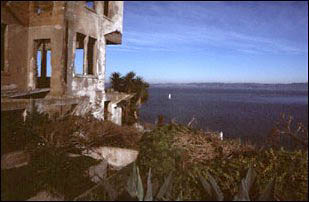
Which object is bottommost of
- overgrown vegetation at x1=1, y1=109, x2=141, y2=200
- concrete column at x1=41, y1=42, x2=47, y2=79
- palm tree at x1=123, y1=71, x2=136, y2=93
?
overgrown vegetation at x1=1, y1=109, x2=141, y2=200

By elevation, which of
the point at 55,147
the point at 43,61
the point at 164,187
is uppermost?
the point at 43,61

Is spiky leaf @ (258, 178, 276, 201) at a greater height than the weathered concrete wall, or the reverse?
the weathered concrete wall

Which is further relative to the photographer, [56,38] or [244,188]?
[56,38]

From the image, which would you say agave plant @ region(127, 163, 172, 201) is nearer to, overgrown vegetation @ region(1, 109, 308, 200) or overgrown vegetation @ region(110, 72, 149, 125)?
overgrown vegetation @ region(1, 109, 308, 200)

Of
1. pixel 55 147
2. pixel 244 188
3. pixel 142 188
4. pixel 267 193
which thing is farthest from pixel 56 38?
pixel 267 193

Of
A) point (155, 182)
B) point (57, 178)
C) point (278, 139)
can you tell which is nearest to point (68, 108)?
point (57, 178)

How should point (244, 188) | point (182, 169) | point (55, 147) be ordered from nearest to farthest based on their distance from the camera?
point (244, 188) → point (182, 169) → point (55, 147)

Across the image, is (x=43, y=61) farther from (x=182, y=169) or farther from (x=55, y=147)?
(x=182, y=169)

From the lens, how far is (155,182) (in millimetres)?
5094

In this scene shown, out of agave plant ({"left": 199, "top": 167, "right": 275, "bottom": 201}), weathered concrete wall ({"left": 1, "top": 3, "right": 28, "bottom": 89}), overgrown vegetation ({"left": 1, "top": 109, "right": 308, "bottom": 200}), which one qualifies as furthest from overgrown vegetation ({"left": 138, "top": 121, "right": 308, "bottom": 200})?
weathered concrete wall ({"left": 1, "top": 3, "right": 28, "bottom": 89})

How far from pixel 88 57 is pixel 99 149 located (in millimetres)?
6401

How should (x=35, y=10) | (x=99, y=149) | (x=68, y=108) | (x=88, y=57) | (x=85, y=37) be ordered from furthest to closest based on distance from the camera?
(x=88, y=57) < (x=85, y=37) < (x=35, y=10) < (x=68, y=108) < (x=99, y=149)

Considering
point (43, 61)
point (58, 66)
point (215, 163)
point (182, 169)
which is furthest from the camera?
point (43, 61)

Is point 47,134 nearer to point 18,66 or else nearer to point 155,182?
point 155,182
